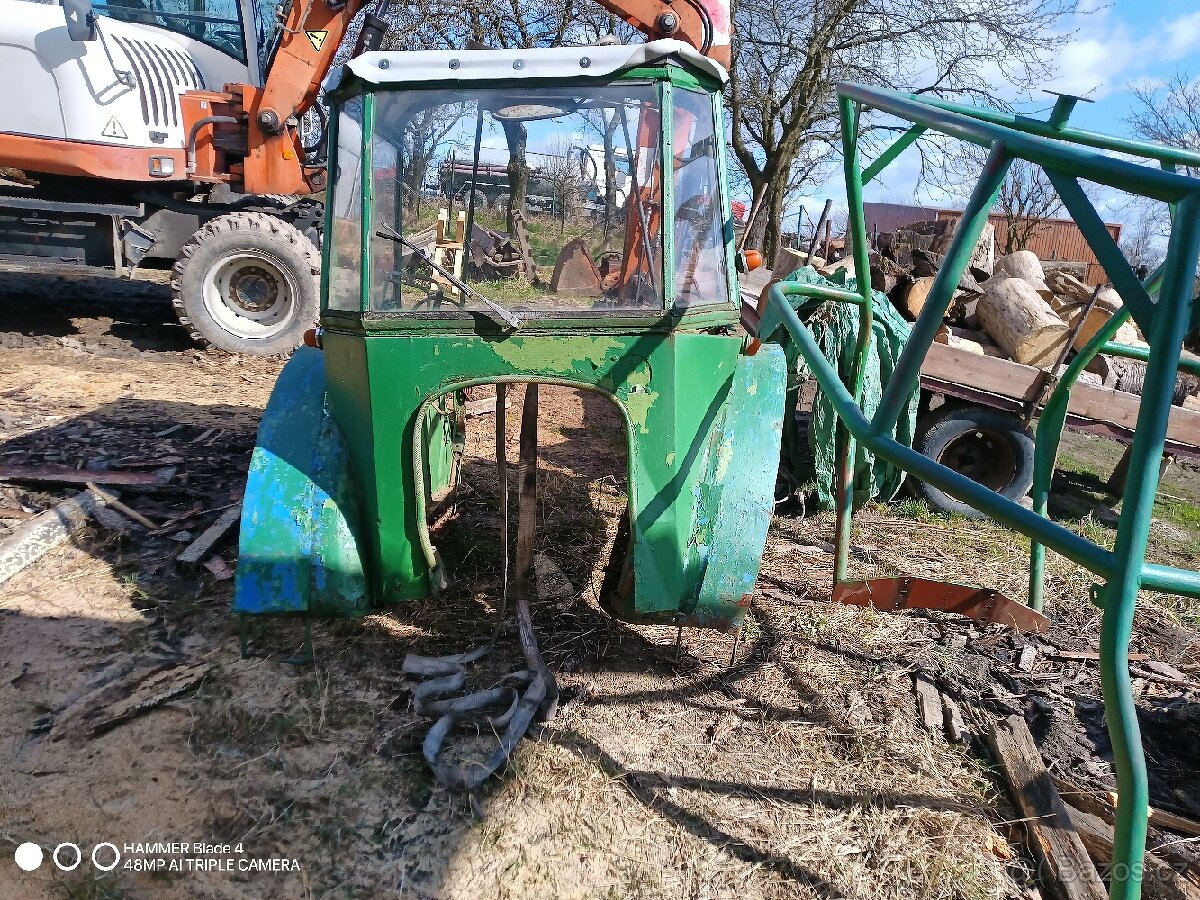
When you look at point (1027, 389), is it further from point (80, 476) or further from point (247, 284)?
point (247, 284)

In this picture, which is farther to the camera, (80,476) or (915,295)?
(915,295)

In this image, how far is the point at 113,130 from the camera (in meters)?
7.50

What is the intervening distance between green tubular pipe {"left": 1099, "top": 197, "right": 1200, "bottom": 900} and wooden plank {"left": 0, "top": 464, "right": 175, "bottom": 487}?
4799 mm

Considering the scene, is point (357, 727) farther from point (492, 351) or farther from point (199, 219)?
point (199, 219)

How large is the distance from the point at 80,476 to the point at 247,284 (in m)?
3.72

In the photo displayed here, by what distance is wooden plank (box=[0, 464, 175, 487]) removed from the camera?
452 centimetres

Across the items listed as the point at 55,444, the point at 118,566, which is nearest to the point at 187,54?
the point at 55,444

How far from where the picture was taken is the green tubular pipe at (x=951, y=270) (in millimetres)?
1439

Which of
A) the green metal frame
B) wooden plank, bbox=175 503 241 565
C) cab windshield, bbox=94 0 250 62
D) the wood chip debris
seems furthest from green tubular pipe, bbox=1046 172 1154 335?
cab windshield, bbox=94 0 250 62

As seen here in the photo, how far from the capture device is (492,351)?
112 inches

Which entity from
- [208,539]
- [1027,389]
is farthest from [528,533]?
[1027,389]

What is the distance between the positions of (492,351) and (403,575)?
0.93m
